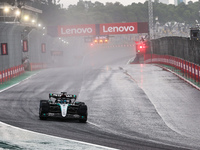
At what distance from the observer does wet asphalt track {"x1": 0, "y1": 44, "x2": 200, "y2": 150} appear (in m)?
11.9

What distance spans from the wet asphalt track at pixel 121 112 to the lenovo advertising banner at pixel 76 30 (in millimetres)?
60609

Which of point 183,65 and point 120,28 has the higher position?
point 120,28

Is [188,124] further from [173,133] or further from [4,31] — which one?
[4,31]

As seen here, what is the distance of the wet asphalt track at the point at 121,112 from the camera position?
11.9 meters

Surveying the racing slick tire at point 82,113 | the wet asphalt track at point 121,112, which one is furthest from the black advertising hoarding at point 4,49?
the racing slick tire at point 82,113

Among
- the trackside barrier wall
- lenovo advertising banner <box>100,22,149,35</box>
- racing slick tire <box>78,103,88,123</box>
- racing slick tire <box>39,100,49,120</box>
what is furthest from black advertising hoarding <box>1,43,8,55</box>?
lenovo advertising banner <box>100,22,149,35</box>

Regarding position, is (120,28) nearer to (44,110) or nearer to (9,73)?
(9,73)

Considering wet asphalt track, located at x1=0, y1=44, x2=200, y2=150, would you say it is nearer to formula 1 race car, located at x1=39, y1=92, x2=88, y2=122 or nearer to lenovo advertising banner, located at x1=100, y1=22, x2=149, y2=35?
formula 1 race car, located at x1=39, y1=92, x2=88, y2=122

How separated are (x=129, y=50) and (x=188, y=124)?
125650 mm

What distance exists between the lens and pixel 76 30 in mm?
92062

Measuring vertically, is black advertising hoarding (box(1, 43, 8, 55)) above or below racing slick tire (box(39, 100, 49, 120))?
above

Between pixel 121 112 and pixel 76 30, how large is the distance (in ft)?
248

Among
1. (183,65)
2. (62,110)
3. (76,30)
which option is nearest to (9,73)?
(183,65)

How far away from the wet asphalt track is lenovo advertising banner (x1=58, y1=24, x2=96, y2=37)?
199ft
